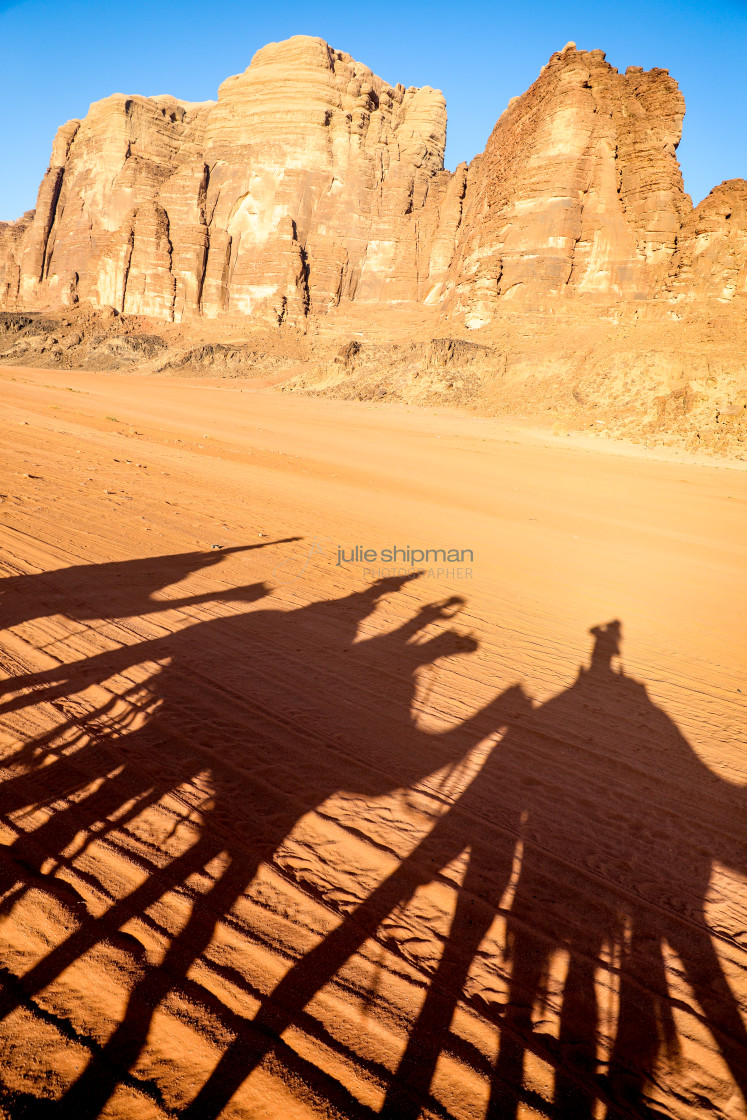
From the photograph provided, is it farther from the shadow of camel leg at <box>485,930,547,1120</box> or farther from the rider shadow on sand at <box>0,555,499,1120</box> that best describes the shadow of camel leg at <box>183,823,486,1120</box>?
the shadow of camel leg at <box>485,930,547,1120</box>

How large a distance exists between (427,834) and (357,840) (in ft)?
1.28

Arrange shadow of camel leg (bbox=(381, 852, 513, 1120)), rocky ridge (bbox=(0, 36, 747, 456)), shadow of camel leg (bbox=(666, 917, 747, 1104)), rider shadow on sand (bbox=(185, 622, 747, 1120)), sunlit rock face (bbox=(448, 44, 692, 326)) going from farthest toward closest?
sunlit rock face (bbox=(448, 44, 692, 326)), rocky ridge (bbox=(0, 36, 747, 456)), shadow of camel leg (bbox=(666, 917, 747, 1104)), rider shadow on sand (bbox=(185, 622, 747, 1120)), shadow of camel leg (bbox=(381, 852, 513, 1120))

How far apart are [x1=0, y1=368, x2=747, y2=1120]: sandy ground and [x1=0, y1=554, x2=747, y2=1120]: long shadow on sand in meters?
0.01

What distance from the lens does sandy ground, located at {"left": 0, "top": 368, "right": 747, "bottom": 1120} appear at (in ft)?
6.57

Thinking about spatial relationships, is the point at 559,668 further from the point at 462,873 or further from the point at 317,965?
the point at 317,965

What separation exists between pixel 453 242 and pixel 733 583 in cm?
7554

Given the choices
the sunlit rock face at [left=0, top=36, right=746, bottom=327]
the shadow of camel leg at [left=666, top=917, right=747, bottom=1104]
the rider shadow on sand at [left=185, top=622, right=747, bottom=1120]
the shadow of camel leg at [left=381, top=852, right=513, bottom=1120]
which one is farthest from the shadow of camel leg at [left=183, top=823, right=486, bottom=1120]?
the sunlit rock face at [left=0, top=36, right=746, bottom=327]

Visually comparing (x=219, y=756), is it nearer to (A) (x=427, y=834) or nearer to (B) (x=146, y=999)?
(A) (x=427, y=834)

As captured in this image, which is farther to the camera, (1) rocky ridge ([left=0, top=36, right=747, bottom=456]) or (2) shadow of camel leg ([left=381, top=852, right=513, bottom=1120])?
(1) rocky ridge ([left=0, top=36, right=747, bottom=456])

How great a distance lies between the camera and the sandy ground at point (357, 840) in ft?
6.57

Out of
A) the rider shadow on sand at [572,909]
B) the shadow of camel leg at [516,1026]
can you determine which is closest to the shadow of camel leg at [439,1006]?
the rider shadow on sand at [572,909]

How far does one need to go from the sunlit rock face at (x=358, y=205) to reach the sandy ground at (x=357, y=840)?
4715 cm

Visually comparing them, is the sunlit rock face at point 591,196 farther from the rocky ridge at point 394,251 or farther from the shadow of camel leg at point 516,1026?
the shadow of camel leg at point 516,1026

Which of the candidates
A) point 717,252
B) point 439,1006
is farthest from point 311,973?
point 717,252
